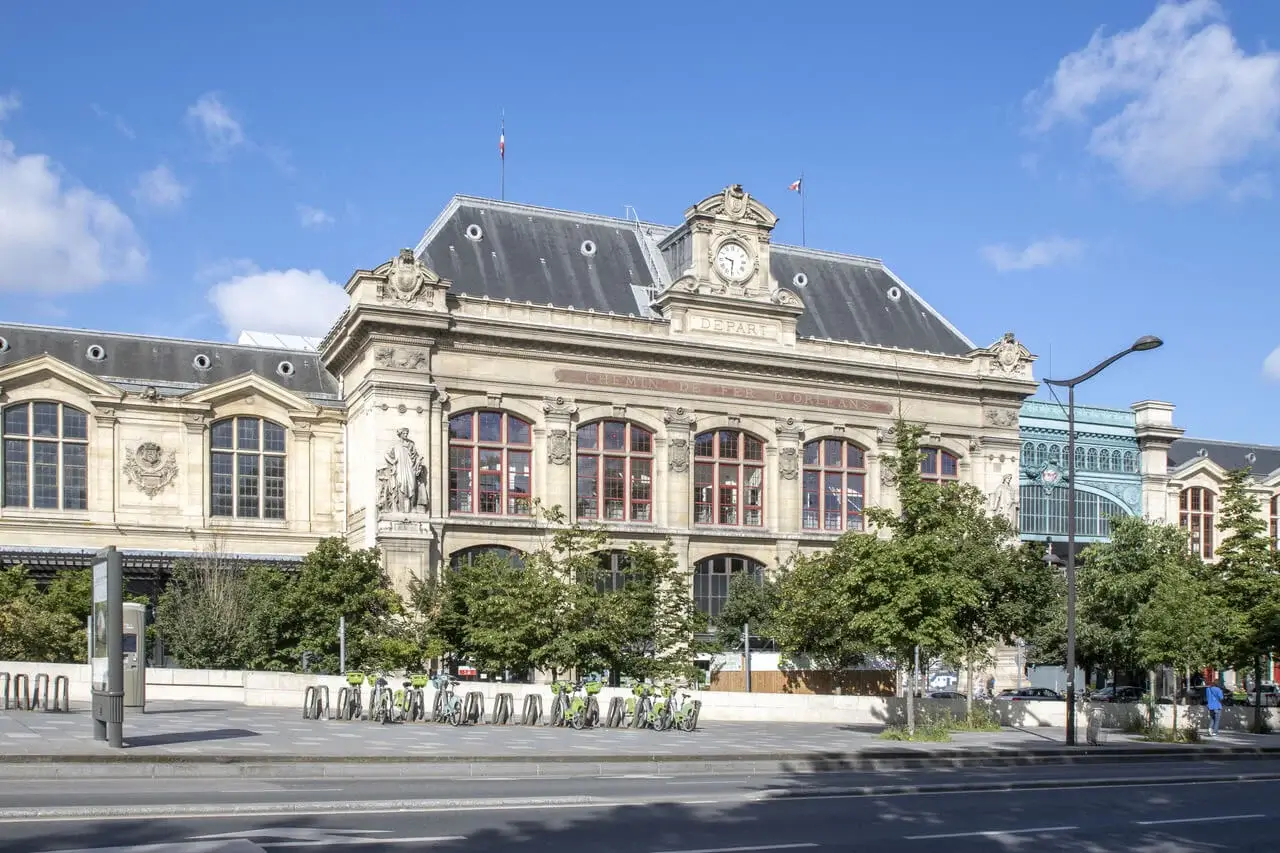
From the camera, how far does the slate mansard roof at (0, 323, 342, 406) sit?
5912 cm

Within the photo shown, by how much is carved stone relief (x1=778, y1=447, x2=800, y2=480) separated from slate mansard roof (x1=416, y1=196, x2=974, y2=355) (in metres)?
6.11

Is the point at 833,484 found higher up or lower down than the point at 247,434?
lower down

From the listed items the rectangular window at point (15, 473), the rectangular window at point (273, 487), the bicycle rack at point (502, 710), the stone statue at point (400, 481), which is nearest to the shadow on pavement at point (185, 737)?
the bicycle rack at point (502, 710)

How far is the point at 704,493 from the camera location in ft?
205

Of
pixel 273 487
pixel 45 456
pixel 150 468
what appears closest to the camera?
pixel 45 456

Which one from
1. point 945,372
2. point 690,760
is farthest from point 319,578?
point 945,372

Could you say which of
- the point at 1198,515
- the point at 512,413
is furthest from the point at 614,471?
the point at 1198,515

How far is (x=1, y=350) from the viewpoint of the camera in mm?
58156

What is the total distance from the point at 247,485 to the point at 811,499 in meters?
24.2

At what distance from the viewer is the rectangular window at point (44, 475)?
2205 inches

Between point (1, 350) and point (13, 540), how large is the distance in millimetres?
8190

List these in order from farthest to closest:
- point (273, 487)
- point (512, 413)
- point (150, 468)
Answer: point (273, 487), point (512, 413), point (150, 468)

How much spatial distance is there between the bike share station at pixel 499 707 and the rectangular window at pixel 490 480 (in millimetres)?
19006

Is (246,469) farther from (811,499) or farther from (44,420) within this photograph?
(811,499)
